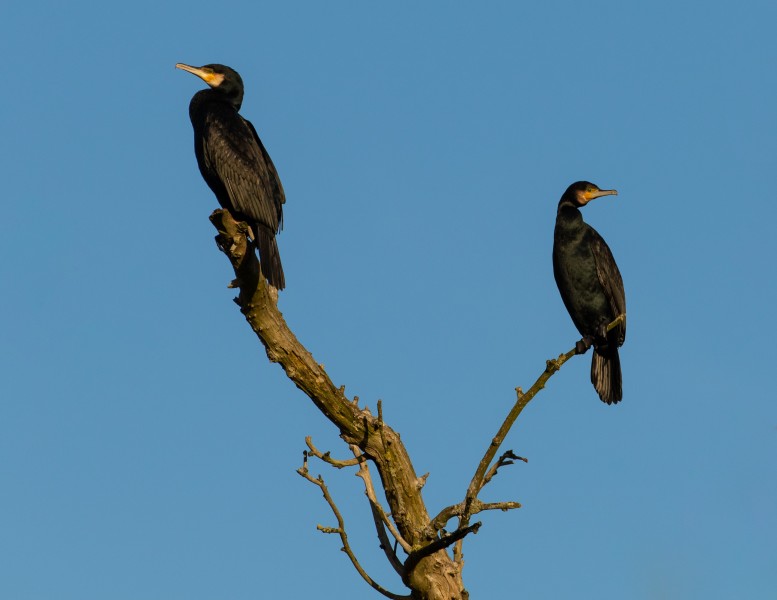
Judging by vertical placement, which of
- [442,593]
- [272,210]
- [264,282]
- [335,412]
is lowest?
[442,593]

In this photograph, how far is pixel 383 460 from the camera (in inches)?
202

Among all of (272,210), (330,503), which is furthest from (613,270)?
(330,503)

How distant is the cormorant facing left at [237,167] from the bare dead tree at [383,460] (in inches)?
22.8

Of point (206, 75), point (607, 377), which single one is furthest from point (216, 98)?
point (607, 377)

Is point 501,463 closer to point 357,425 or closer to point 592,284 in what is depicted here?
point 357,425

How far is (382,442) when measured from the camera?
5.08 m

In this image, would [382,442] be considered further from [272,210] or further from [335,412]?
[272,210]

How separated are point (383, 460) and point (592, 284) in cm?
318

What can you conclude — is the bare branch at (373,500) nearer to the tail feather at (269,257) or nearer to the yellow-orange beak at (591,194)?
the tail feather at (269,257)

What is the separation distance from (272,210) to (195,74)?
1572 mm

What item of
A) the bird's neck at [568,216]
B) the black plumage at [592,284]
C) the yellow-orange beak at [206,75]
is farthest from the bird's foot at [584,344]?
the yellow-orange beak at [206,75]

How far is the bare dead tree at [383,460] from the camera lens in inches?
187

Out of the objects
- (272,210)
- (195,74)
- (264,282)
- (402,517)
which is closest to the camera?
(402,517)

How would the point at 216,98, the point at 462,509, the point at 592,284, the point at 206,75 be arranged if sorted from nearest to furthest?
the point at 462,509, the point at 216,98, the point at 206,75, the point at 592,284
